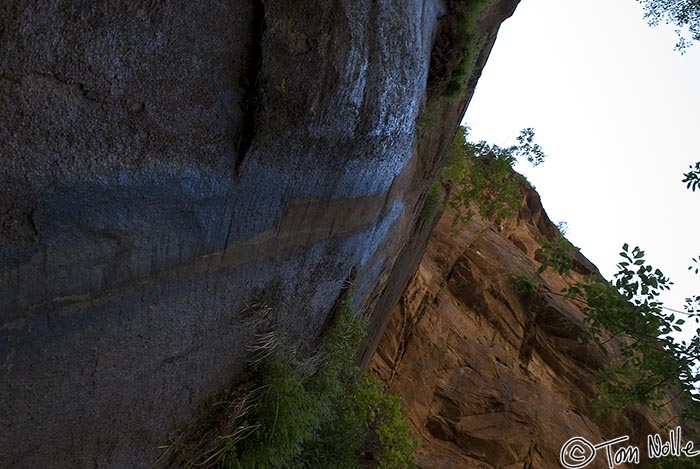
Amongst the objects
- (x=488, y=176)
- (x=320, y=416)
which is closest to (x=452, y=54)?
(x=320, y=416)

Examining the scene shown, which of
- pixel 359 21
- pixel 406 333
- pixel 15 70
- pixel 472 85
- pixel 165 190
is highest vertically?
pixel 472 85

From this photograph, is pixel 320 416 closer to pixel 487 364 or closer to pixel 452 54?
pixel 452 54

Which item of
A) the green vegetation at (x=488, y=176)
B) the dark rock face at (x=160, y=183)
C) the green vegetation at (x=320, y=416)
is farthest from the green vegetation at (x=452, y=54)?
the green vegetation at (x=488, y=176)

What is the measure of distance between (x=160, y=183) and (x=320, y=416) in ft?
9.43

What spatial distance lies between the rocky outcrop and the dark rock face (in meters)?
5.45

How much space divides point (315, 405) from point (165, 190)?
8.11 ft

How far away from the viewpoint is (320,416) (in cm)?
436

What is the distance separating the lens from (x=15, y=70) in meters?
1.60

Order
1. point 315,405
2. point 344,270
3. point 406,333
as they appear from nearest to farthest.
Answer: point 315,405 → point 344,270 → point 406,333

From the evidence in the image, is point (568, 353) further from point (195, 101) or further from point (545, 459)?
point (195, 101)

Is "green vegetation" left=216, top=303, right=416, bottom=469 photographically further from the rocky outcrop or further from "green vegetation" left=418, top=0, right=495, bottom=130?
the rocky outcrop

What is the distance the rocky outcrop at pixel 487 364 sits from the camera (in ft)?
27.3

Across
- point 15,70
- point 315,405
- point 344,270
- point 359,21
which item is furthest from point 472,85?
point 15,70

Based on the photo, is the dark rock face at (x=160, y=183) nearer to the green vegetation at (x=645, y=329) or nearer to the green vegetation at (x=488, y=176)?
the green vegetation at (x=645, y=329)
